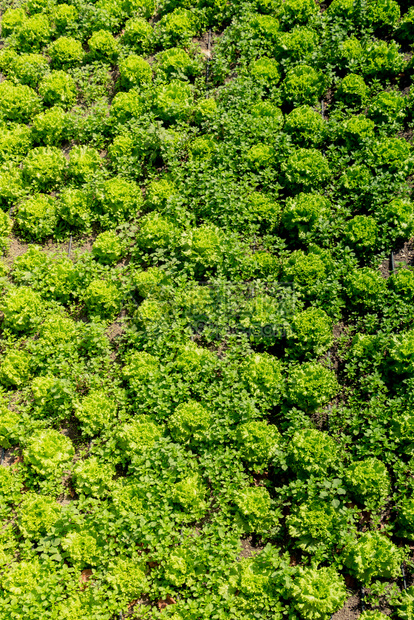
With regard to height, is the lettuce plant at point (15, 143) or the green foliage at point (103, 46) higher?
the green foliage at point (103, 46)

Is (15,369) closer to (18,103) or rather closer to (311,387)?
(311,387)

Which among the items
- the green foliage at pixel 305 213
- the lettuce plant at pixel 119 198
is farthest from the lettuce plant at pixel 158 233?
the green foliage at pixel 305 213


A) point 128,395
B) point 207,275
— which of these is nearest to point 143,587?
point 128,395

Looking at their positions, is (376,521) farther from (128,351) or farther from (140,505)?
(128,351)

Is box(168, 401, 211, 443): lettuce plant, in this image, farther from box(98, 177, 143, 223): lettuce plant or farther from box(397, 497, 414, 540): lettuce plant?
box(98, 177, 143, 223): lettuce plant

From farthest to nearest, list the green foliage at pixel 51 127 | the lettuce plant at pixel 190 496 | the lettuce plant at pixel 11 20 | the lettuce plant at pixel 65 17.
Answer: the lettuce plant at pixel 11 20 → the lettuce plant at pixel 65 17 → the green foliage at pixel 51 127 → the lettuce plant at pixel 190 496

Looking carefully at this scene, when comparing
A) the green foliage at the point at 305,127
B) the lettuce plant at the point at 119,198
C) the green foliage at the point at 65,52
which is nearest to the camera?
the lettuce plant at the point at 119,198

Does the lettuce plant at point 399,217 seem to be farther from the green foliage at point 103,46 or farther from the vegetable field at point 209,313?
the green foliage at point 103,46
